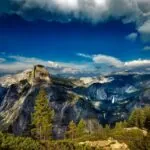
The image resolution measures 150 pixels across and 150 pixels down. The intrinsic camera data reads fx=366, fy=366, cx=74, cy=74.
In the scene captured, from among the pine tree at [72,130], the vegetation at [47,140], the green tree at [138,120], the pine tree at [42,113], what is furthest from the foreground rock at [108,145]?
the green tree at [138,120]

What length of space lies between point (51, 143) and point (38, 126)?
99.9ft

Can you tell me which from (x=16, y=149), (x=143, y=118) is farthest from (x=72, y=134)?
(x=16, y=149)

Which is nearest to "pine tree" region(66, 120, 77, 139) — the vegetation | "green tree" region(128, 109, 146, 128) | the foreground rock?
the vegetation

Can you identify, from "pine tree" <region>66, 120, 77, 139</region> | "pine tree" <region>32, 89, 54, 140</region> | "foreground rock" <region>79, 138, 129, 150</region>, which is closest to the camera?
"foreground rock" <region>79, 138, 129, 150</region>

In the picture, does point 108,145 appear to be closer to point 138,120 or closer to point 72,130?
point 72,130

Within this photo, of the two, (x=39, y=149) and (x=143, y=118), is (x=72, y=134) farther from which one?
(x=39, y=149)

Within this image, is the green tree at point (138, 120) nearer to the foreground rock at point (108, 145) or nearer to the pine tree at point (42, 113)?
the pine tree at point (42, 113)

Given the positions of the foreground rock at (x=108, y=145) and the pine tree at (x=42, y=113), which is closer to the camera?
the foreground rock at (x=108, y=145)

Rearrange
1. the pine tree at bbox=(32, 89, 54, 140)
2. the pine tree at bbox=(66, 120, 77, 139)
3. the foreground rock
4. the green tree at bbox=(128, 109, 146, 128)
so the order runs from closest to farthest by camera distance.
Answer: the foreground rock < the pine tree at bbox=(32, 89, 54, 140) < the pine tree at bbox=(66, 120, 77, 139) < the green tree at bbox=(128, 109, 146, 128)

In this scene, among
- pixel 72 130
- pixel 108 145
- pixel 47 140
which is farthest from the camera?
pixel 72 130

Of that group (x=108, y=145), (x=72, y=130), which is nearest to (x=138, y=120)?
(x=72, y=130)

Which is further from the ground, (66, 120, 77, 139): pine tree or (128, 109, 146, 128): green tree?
(128, 109, 146, 128): green tree

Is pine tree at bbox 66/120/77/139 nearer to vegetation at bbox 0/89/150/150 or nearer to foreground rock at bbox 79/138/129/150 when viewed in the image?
vegetation at bbox 0/89/150/150

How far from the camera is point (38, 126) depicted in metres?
141
